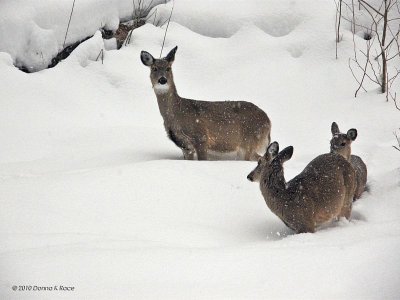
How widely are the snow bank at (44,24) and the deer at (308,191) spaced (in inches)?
239

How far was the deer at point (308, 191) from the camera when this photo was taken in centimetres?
557

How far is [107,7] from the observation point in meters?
11.7

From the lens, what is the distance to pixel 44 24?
11172 millimetres

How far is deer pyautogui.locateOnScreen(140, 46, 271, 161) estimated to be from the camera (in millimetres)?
8125

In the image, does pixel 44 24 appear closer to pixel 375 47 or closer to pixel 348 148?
pixel 375 47

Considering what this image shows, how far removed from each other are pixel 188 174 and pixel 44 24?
18.2 feet

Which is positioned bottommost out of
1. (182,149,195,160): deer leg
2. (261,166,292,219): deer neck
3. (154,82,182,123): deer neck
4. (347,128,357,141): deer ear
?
(261,166,292,219): deer neck

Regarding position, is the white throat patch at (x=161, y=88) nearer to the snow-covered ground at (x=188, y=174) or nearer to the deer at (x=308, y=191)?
the snow-covered ground at (x=188, y=174)

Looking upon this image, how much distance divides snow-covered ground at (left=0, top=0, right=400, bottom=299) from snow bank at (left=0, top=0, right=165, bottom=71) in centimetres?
41

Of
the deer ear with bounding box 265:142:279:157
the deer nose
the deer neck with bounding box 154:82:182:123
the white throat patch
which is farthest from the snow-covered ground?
the deer nose

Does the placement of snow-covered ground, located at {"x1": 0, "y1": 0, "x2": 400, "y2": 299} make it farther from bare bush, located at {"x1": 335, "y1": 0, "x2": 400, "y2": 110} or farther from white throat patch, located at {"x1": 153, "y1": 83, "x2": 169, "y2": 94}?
white throat patch, located at {"x1": 153, "y1": 83, "x2": 169, "y2": 94}

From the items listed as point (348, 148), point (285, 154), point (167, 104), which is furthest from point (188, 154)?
point (285, 154)

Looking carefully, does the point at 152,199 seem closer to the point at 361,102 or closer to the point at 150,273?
the point at 150,273

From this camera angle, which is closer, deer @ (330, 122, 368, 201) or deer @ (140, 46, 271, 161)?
deer @ (330, 122, 368, 201)
